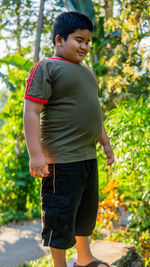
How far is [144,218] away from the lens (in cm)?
303

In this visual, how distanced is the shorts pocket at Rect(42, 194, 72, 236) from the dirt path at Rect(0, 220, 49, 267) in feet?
5.78

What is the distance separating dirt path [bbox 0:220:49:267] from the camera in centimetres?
311

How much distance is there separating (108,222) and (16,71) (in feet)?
9.86

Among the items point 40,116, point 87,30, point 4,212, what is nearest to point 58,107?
point 40,116

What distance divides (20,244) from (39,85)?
2763mm

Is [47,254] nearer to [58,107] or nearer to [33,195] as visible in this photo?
[33,195]

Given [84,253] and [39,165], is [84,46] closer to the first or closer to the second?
[39,165]

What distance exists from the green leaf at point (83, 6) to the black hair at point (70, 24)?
371 cm

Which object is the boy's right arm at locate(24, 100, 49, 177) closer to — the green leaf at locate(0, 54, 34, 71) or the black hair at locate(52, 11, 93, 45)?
Result: the black hair at locate(52, 11, 93, 45)

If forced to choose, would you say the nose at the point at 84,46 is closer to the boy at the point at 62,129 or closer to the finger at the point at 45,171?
the boy at the point at 62,129

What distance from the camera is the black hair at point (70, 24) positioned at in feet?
4.89

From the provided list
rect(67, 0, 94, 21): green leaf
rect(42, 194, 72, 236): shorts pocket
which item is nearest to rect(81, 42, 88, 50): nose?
rect(42, 194, 72, 236): shorts pocket

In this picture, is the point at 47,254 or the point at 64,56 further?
the point at 47,254

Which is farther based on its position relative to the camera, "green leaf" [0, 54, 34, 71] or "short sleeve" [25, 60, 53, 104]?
"green leaf" [0, 54, 34, 71]
